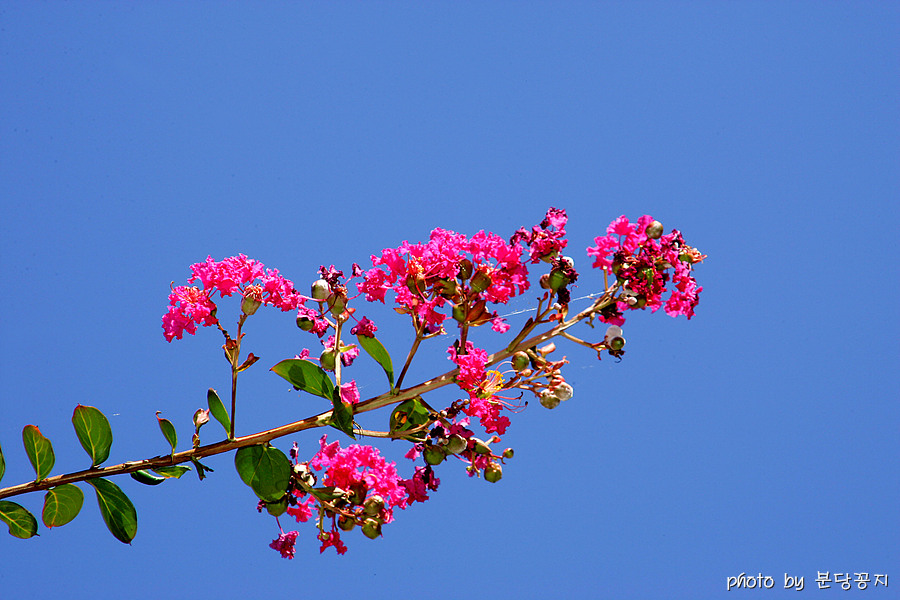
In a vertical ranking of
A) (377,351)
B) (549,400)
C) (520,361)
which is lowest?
(549,400)

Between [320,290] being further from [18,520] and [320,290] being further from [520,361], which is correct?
[18,520]

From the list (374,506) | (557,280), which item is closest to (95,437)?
(374,506)

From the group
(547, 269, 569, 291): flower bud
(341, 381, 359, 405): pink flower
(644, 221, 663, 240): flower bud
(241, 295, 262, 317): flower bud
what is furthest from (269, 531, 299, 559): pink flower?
(644, 221, 663, 240): flower bud

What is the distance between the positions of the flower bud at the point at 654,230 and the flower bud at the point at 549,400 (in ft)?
2.00

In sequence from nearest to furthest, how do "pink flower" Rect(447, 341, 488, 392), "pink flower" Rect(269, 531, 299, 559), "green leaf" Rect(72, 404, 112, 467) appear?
"pink flower" Rect(447, 341, 488, 392)
"green leaf" Rect(72, 404, 112, 467)
"pink flower" Rect(269, 531, 299, 559)

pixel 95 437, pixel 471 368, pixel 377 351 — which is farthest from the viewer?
pixel 377 351

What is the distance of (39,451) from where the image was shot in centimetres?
233

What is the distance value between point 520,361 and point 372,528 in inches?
29.6

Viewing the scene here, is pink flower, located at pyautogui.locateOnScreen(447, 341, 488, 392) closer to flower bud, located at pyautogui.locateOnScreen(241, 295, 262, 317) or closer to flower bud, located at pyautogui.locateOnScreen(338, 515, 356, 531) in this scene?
flower bud, located at pyautogui.locateOnScreen(338, 515, 356, 531)

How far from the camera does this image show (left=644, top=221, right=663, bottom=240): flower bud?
2289 millimetres

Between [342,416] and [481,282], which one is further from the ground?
[481,282]

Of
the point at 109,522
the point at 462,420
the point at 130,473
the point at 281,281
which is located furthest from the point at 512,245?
the point at 109,522

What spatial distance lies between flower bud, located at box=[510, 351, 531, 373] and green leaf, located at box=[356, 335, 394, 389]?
16.5 inches

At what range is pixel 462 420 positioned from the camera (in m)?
2.39
